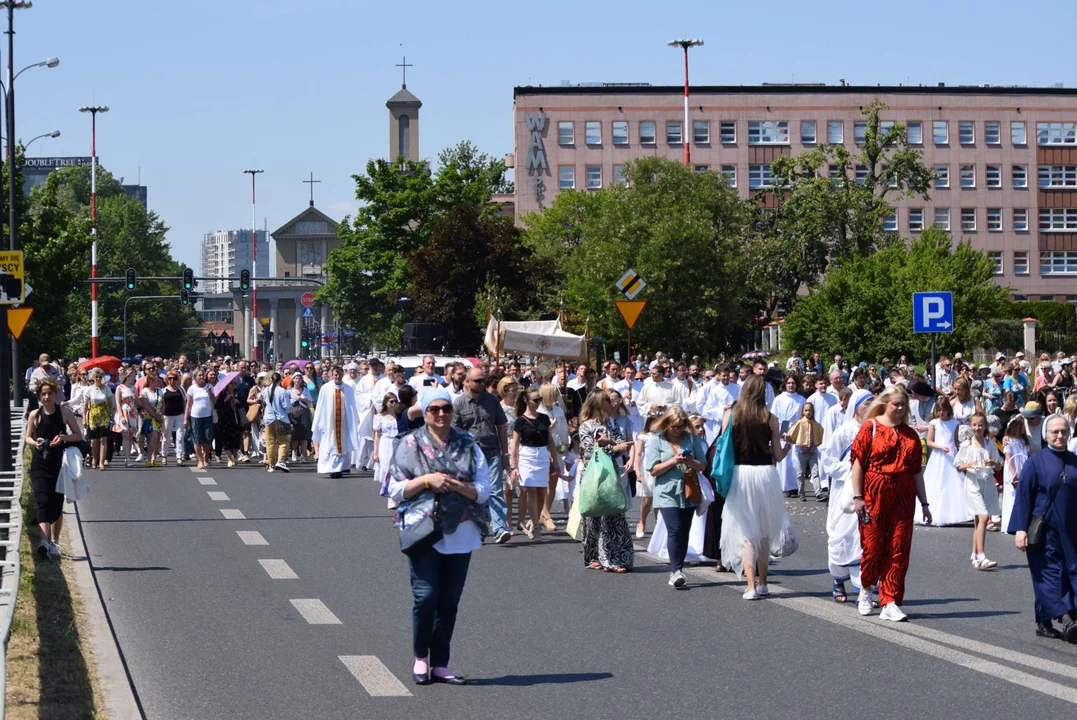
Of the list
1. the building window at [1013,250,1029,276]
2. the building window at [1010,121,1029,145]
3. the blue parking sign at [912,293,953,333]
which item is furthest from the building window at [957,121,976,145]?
the blue parking sign at [912,293,953,333]

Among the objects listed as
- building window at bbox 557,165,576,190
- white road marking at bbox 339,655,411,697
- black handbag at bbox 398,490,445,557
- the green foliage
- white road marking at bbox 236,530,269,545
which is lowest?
white road marking at bbox 236,530,269,545

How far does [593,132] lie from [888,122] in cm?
1908

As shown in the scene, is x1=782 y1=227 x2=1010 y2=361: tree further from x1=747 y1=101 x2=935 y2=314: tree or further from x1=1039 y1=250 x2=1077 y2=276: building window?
x1=1039 y1=250 x2=1077 y2=276: building window

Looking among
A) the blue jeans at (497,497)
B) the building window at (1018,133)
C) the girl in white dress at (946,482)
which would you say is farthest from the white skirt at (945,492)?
the building window at (1018,133)

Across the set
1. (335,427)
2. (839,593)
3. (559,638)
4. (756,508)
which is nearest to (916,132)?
(335,427)

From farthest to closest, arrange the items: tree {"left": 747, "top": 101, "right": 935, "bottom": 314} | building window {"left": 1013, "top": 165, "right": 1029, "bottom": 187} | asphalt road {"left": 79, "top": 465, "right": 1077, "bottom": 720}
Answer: building window {"left": 1013, "top": 165, "right": 1029, "bottom": 187}, tree {"left": 747, "top": 101, "right": 935, "bottom": 314}, asphalt road {"left": 79, "top": 465, "right": 1077, "bottom": 720}

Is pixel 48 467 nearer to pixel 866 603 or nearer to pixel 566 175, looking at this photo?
pixel 866 603

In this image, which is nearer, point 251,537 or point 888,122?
point 251,537

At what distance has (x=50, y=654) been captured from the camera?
8703 mm

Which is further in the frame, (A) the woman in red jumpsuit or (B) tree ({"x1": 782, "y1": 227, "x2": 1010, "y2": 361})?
(B) tree ({"x1": 782, "y1": 227, "x2": 1010, "y2": 361})

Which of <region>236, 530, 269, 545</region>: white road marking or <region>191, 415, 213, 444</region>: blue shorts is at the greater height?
<region>191, 415, 213, 444</region>: blue shorts

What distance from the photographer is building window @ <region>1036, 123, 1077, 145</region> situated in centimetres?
9944

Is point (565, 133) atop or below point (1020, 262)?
atop

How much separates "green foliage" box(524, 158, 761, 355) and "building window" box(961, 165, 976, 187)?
3655 centimetres
